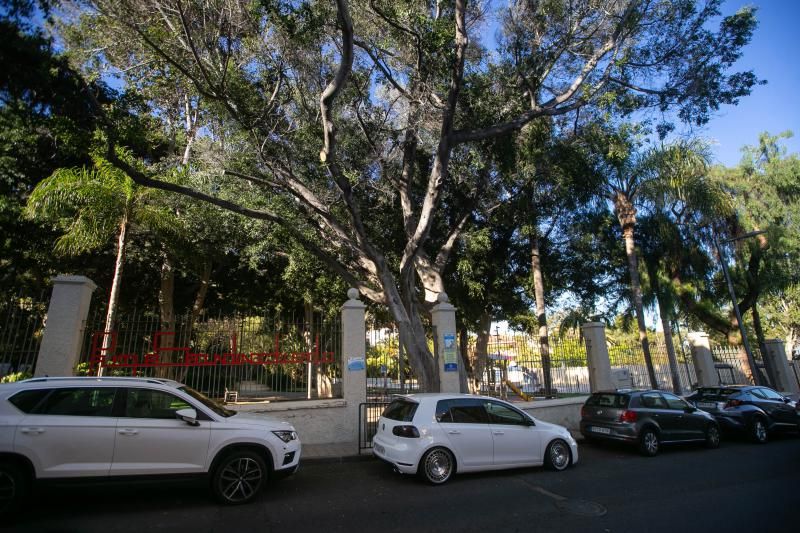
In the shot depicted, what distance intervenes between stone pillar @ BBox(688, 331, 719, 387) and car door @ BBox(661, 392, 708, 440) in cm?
845

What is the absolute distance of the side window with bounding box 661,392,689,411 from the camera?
9992 mm

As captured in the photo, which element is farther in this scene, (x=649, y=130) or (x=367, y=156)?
(x=367, y=156)

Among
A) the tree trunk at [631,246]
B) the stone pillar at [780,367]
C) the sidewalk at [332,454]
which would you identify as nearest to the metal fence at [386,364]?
the sidewalk at [332,454]

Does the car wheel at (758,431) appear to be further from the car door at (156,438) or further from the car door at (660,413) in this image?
the car door at (156,438)

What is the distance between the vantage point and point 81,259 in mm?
18109

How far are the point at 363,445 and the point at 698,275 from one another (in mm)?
16850

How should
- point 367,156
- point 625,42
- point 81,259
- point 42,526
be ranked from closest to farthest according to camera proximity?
point 42,526
point 625,42
point 367,156
point 81,259

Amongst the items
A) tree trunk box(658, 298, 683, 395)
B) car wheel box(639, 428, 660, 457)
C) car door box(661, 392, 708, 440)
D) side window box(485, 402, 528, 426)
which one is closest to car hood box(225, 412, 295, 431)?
side window box(485, 402, 528, 426)

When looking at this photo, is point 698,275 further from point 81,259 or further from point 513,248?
point 81,259

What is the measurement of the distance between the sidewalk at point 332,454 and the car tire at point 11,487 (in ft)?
14.1

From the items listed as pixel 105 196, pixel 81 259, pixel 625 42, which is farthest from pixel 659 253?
pixel 81 259

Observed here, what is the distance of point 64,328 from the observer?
8.74 m

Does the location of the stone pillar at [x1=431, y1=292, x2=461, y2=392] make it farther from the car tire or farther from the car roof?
the car tire

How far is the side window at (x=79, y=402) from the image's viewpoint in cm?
555
